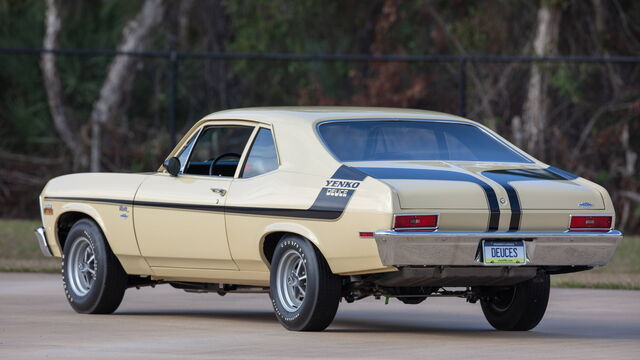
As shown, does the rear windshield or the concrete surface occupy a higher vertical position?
the rear windshield

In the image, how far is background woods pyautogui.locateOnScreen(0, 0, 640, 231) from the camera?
23656 millimetres

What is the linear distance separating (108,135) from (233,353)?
16.2 m

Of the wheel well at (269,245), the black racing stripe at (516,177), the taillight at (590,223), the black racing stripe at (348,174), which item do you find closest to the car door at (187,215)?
the wheel well at (269,245)

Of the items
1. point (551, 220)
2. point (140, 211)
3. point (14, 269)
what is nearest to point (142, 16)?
point (14, 269)

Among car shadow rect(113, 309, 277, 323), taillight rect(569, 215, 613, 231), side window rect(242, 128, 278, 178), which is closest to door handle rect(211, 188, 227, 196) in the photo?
side window rect(242, 128, 278, 178)

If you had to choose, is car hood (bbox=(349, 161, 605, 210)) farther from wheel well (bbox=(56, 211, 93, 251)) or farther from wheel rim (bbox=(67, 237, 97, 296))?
wheel well (bbox=(56, 211, 93, 251))

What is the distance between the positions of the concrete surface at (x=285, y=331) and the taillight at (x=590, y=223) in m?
0.74

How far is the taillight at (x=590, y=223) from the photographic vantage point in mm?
10625

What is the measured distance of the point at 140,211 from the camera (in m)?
12.1

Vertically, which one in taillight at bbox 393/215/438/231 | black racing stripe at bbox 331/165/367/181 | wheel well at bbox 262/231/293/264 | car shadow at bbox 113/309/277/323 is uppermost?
black racing stripe at bbox 331/165/367/181

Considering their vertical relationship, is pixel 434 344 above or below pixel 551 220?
below

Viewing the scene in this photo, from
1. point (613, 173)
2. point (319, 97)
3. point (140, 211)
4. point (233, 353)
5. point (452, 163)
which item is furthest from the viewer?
point (319, 97)

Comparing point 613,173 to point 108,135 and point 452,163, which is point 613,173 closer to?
point 108,135

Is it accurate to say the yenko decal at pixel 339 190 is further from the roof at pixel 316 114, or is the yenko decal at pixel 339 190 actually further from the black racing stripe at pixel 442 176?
the roof at pixel 316 114
